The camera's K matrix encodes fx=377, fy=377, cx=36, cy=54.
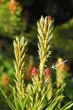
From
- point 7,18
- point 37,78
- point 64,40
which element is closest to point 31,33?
point 64,40

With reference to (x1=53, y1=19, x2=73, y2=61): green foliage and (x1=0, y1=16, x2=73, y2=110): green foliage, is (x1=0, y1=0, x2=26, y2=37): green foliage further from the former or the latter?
(x1=0, y1=16, x2=73, y2=110): green foliage

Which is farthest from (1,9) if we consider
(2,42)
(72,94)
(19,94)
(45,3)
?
(45,3)

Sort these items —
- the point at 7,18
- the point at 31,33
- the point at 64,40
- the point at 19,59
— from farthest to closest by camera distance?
the point at 64,40 → the point at 31,33 → the point at 7,18 → the point at 19,59

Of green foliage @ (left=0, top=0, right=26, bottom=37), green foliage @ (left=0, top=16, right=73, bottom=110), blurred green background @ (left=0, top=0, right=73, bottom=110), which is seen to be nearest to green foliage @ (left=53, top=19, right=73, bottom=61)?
blurred green background @ (left=0, top=0, right=73, bottom=110)

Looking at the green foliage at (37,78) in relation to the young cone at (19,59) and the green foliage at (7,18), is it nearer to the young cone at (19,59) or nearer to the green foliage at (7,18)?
the young cone at (19,59)

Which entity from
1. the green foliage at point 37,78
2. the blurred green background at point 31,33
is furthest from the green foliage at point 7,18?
the green foliage at point 37,78

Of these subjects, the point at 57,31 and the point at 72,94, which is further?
the point at 57,31

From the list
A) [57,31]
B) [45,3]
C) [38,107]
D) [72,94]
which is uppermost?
[45,3]

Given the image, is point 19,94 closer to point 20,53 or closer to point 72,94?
point 20,53

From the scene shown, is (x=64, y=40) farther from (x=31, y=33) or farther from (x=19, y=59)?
(x=19, y=59)
